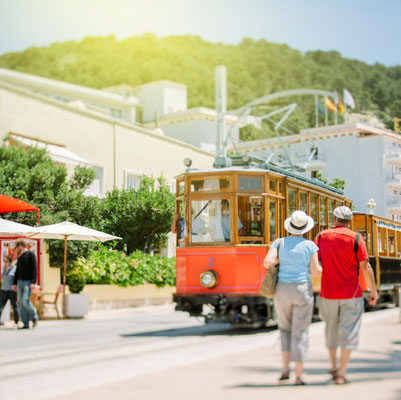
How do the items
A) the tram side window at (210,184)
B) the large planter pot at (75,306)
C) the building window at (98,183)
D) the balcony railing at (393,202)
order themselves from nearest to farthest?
1. the tram side window at (210,184)
2. the large planter pot at (75,306)
3. the balcony railing at (393,202)
4. the building window at (98,183)

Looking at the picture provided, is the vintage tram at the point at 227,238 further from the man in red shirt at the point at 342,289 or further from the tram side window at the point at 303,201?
the man in red shirt at the point at 342,289

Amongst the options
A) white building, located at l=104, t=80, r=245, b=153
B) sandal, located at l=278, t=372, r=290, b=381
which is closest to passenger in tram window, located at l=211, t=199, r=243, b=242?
sandal, located at l=278, t=372, r=290, b=381

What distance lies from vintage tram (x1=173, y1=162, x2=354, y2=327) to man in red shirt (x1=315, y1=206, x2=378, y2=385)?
225 inches

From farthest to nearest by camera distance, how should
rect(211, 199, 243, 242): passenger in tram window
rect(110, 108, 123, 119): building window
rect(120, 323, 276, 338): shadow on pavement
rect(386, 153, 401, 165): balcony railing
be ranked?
rect(110, 108, 123, 119): building window < rect(386, 153, 401, 165): balcony railing < rect(211, 199, 243, 242): passenger in tram window < rect(120, 323, 276, 338): shadow on pavement

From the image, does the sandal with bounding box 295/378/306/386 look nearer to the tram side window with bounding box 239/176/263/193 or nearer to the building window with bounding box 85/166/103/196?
the tram side window with bounding box 239/176/263/193

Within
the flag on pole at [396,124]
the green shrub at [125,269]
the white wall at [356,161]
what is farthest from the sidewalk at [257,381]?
the flag on pole at [396,124]

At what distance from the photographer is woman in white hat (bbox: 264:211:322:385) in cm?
653

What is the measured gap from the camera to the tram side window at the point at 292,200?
1383cm

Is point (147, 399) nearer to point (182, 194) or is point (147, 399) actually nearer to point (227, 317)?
point (227, 317)

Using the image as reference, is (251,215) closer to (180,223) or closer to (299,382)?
(180,223)

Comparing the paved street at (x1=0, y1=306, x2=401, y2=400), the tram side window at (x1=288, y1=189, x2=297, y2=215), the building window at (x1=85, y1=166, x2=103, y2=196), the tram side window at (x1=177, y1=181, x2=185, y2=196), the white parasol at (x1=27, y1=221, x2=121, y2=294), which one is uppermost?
the building window at (x1=85, y1=166, x2=103, y2=196)

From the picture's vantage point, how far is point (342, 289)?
261 inches

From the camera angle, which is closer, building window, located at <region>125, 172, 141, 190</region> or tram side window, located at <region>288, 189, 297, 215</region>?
tram side window, located at <region>288, 189, 297, 215</region>

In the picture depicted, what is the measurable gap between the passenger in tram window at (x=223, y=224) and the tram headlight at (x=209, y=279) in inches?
25.8
